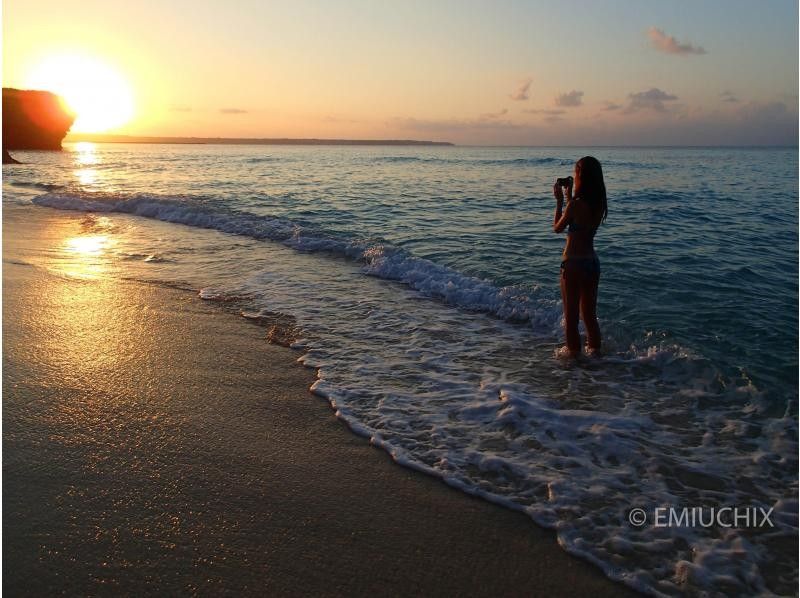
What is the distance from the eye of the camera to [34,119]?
75.8 metres

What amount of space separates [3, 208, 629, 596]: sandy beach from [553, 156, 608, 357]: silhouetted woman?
9.43ft

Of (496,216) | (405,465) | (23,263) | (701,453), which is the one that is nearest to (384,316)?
(405,465)

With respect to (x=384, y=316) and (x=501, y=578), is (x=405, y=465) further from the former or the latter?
(x=384, y=316)

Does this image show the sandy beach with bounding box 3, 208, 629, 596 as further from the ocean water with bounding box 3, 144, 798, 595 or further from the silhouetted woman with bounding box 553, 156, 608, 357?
the silhouetted woman with bounding box 553, 156, 608, 357

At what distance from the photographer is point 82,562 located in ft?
9.36

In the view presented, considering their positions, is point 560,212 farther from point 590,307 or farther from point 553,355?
point 553,355

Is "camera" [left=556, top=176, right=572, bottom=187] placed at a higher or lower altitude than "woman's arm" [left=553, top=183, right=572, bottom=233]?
higher

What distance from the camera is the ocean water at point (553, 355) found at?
3549 millimetres

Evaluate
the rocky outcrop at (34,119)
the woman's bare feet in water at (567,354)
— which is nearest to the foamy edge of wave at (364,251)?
the woman's bare feet in water at (567,354)

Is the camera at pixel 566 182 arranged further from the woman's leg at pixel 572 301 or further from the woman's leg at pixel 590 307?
the woman's leg at pixel 590 307

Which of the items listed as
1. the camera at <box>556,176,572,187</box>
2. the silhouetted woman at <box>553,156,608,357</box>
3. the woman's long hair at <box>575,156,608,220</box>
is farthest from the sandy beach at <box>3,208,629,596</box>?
the woman's long hair at <box>575,156,608,220</box>

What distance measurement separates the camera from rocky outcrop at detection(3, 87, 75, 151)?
72750 mm

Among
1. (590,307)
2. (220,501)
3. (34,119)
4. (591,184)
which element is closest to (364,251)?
(590,307)

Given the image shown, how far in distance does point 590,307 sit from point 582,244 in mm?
710
